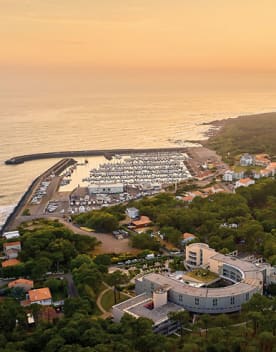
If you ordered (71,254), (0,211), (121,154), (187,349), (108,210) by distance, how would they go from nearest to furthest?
(187,349) < (71,254) < (108,210) < (0,211) < (121,154)

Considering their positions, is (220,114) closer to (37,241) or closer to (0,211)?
(0,211)

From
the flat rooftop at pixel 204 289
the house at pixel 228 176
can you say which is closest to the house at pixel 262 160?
the house at pixel 228 176

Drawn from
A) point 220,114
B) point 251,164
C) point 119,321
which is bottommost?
point 119,321

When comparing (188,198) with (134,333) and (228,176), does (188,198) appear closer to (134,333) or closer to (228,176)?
(228,176)

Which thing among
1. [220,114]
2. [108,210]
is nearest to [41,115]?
[220,114]

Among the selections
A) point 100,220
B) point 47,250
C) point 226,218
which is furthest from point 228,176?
point 47,250

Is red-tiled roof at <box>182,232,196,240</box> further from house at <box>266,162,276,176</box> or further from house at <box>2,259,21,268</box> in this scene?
house at <box>266,162,276,176</box>
